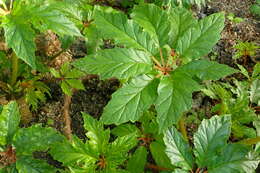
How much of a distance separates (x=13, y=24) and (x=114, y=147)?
2.80 ft

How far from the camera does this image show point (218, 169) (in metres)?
1.73

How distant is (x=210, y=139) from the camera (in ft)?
5.90

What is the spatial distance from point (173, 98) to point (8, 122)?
2.98 ft

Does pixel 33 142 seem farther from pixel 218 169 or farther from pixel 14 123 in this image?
pixel 218 169

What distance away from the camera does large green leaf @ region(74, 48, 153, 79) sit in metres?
1.63

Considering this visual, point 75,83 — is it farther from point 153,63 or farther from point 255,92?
point 255,92

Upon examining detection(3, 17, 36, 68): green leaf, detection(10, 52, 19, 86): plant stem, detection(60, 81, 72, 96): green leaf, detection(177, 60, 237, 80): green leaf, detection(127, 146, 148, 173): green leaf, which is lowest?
detection(127, 146, 148, 173): green leaf

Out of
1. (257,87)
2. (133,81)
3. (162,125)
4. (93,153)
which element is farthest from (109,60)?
(257,87)

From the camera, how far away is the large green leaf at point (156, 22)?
179 centimetres

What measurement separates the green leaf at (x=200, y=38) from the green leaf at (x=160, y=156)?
2.18 feet

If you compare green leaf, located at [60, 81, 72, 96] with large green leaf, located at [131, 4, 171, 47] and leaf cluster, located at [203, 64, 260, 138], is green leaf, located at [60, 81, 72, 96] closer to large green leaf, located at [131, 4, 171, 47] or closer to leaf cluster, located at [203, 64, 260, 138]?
large green leaf, located at [131, 4, 171, 47]

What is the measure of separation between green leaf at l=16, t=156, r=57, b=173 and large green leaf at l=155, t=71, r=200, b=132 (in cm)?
69

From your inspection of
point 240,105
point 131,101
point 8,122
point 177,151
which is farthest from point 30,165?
point 240,105

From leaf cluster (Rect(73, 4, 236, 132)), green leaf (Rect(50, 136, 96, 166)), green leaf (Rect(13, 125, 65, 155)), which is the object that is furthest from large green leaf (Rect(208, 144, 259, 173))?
green leaf (Rect(13, 125, 65, 155))
